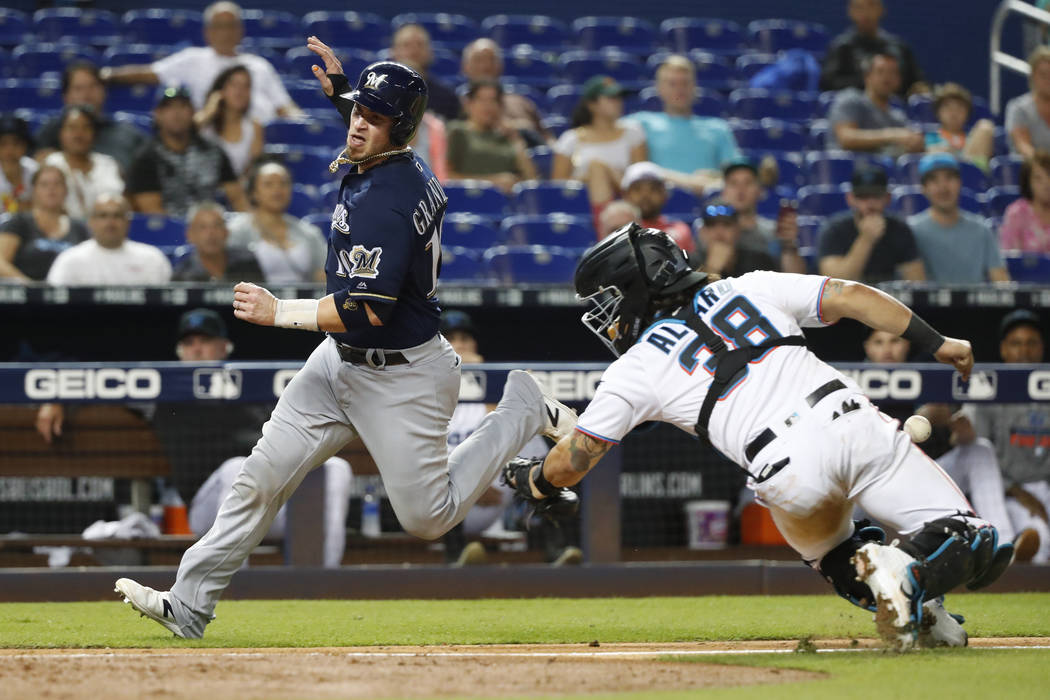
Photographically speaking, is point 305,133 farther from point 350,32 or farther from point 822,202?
point 822,202

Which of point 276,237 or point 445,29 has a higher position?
point 445,29

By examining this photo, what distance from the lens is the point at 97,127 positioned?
348 inches

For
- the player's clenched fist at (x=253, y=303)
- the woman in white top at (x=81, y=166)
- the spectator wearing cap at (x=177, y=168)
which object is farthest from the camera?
the spectator wearing cap at (x=177, y=168)

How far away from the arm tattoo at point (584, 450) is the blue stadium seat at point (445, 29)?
8.54 meters

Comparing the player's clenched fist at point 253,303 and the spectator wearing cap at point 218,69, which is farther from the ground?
the spectator wearing cap at point 218,69

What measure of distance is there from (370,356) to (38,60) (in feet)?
23.8

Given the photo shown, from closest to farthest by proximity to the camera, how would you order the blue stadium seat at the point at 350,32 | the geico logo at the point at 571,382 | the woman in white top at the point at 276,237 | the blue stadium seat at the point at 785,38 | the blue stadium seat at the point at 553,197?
the geico logo at the point at 571,382 < the woman in white top at the point at 276,237 < the blue stadium seat at the point at 553,197 < the blue stadium seat at the point at 350,32 < the blue stadium seat at the point at 785,38

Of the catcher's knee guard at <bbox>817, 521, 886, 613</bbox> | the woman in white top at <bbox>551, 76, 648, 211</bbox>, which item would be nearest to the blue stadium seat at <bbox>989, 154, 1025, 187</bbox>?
the woman in white top at <bbox>551, 76, 648, 211</bbox>

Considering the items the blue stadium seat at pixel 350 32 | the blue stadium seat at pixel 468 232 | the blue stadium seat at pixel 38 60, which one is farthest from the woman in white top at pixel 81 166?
the blue stadium seat at pixel 350 32

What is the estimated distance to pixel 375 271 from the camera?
166 inches

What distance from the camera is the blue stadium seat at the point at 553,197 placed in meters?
9.19

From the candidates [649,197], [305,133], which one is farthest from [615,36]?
[649,197]

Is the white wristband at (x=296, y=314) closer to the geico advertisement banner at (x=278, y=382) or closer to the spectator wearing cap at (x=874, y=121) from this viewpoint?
the geico advertisement banner at (x=278, y=382)

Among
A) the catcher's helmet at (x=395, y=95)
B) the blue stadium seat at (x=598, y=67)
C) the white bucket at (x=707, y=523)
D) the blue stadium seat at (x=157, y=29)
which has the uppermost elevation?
the blue stadium seat at (x=157, y=29)
